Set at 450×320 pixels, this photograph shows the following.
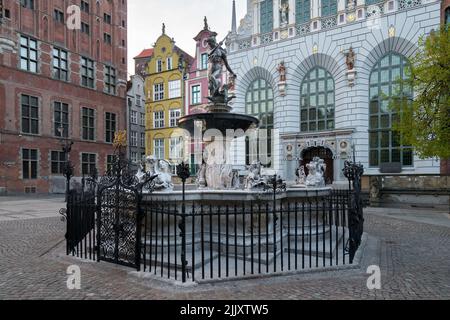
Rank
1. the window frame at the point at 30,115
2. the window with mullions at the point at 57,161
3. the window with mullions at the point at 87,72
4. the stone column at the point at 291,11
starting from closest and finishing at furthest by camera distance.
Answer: the stone column at the point at 291,11 < the window frame at the point at 30,115 < the window with mullions at the point at 57,161 < the window with mullions at the point at 87,72

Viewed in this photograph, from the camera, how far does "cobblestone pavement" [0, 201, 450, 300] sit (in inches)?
215

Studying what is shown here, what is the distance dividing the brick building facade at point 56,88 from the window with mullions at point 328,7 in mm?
23412

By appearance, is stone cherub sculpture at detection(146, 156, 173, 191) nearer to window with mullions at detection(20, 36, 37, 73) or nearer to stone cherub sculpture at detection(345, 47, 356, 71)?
stone cherub sculpture at detection(345, 47, 356, 71)

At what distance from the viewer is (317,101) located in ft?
92.1

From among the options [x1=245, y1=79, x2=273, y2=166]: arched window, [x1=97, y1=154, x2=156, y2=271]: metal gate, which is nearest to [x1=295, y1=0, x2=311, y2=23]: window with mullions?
[x1=245, y1=79, x2=273, y2=166]: arched window

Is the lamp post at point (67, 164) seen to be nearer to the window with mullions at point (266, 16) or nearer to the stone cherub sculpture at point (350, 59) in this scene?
the window with mullions at point (266, 16)

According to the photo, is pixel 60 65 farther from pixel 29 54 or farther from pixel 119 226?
pixel 119 226

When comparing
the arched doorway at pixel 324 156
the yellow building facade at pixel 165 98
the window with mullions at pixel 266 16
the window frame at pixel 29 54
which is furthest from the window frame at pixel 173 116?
the arched doorway at pixel 324 156

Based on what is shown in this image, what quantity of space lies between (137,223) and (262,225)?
285 cm

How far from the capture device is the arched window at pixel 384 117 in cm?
2458

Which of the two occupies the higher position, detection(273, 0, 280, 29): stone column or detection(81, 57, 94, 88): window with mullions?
detection(273, 0, 280, 29): stone column

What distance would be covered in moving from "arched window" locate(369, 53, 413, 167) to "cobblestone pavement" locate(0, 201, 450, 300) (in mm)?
17245

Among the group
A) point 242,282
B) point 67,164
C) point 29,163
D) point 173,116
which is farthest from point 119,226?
point 173,116

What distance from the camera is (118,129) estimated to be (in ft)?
137
